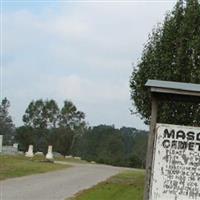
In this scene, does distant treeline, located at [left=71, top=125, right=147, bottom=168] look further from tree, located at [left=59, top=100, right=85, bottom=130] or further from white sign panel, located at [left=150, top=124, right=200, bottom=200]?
white sign panel, located at [left=150, top=124, right=200, bottom=200]

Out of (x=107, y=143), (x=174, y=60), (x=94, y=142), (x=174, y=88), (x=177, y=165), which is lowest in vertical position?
(x=94, y=142)

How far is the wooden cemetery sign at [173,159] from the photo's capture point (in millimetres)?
8711

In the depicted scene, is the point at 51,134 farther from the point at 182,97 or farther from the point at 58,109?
the point at 182,97

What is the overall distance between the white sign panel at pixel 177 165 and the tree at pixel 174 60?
16886 mm

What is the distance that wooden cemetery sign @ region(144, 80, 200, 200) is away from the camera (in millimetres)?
8711

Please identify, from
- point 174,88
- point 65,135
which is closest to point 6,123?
point 65,135

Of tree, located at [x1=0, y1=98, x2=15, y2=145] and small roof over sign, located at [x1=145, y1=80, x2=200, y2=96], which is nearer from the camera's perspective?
small roof over sign, located at [x1=145, y1=80, x2=200, y2=96]

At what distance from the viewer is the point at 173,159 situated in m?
8.77

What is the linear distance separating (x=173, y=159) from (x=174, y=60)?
19.2 metres

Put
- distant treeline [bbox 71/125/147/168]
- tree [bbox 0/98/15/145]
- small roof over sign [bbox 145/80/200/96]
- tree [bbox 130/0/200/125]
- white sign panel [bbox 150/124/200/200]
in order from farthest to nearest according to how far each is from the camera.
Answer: tree [bbox 0/98/15/145]
distant treeline [bbox 71/125/147/168]
tree [bbox 130/0/200/125]
small roof over sign [bbox 145/80/200/96]
white sign panel [bbox 150/124/200/200]

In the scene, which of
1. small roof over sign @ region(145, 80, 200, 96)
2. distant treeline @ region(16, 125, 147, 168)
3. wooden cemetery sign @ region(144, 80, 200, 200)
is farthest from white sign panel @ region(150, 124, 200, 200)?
distant treeline @ region(16, 125, 147, 168)

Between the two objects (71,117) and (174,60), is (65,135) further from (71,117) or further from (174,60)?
(174,60)

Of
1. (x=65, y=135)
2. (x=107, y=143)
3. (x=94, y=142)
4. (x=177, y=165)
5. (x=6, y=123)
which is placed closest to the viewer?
(x=177, y=165)

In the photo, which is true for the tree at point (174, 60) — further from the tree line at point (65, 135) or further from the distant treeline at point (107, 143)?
the distant treeline at point (107, 143)
